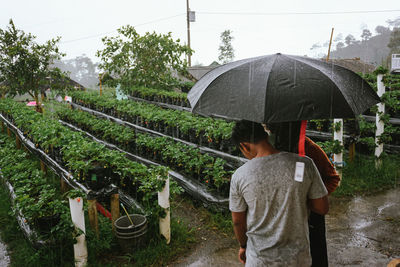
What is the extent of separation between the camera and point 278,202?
5.21 feet

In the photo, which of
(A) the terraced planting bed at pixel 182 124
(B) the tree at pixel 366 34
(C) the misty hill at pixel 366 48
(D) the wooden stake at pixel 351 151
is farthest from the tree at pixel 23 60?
(B) the tree at pixel 366 34

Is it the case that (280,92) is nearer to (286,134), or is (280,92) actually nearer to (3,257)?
(286,134)

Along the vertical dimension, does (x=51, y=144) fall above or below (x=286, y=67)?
below

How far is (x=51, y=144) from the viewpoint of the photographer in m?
5.42

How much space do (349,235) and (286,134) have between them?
3.13m

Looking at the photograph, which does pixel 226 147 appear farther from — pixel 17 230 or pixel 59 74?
pixel 59 74

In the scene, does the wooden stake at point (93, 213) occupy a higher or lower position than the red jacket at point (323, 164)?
lower

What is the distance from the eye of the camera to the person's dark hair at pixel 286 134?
1.68 metres

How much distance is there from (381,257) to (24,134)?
7.90 m

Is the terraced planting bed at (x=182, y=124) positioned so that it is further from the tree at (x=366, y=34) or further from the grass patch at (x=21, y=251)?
the tree at (x=366, y=34)

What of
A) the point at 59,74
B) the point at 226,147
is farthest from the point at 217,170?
the point at 59,74

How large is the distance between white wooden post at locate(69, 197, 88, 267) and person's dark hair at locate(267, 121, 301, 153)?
2.38 metres

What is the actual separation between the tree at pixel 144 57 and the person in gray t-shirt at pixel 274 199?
41.8ft

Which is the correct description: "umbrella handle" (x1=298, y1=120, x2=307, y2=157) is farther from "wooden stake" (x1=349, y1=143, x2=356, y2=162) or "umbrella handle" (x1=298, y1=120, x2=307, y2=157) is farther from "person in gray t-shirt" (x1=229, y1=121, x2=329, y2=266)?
"wooden stake" (x1=349, y1=143, x2=356, y2=162)
